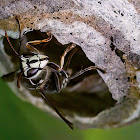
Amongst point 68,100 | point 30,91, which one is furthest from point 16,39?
point 68,100

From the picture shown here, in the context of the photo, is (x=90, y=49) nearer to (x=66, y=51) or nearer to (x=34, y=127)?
(x=66, y=51)

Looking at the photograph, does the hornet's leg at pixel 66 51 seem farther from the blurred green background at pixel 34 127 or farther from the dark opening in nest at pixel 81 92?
the blurred green background at pixel 34 127

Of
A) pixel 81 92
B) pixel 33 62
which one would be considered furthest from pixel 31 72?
pixel 81 92

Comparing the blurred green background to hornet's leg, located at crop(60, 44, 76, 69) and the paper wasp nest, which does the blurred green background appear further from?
hornet's leg, located at crop(60, 44, 76, 69)

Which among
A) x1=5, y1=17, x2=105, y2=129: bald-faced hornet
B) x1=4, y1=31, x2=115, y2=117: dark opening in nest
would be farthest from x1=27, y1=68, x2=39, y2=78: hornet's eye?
x1=4, y1=31, x2=115, y2=117: dark opening in nest

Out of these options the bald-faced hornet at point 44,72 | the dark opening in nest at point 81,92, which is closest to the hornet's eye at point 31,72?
the bald-faced hornet at point 44,72
